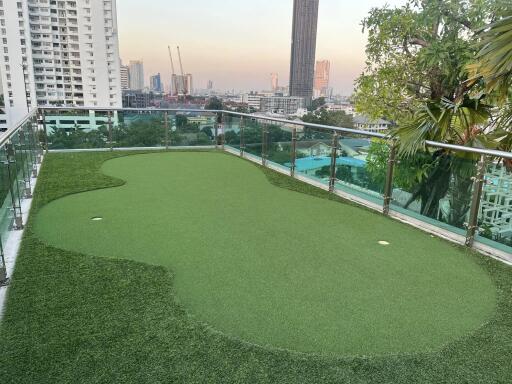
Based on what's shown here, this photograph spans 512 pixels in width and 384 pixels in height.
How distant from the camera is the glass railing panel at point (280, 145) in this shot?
6871 mm

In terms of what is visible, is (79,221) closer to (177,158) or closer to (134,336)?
(134,336)

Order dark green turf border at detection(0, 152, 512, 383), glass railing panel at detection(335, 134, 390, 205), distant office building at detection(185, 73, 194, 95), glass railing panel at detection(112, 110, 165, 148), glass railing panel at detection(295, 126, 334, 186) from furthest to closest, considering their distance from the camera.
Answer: distant office building at detection(185, 73, 194, 95)
glass railing panel at detection(112, 110, 165, 148)
glass railing panel at detection(295, 126, 334, 186)
glass railing panel at detection(335, 134, 390, 205)
dark green turf border at detection(0, 152, 512, 383)

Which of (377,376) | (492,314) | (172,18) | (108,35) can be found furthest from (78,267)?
(108,35)

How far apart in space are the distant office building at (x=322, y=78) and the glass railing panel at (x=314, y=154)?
106 feet

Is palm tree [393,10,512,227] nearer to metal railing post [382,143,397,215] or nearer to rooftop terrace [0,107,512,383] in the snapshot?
rooftop terrace [0,107,512,383]

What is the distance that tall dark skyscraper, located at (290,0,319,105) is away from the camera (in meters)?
28.2

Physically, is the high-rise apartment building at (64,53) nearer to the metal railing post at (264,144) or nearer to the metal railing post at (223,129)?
the metal railing post at (223,129)

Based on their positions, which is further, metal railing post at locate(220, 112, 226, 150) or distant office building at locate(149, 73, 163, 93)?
distant office building at locate(149, 73, 163, 93)

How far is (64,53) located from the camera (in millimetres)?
68438

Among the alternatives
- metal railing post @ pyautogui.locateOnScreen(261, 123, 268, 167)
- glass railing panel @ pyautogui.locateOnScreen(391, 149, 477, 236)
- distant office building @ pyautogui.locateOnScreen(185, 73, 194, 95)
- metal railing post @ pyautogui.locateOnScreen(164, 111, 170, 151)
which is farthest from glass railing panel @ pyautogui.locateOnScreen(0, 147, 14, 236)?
distant office building @ pyautogui.locateOnScreen(185, 73, 194, 95)

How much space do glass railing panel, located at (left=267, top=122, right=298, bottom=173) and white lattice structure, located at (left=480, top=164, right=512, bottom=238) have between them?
138 inches

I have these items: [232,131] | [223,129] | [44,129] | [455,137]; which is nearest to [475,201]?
[455,137]

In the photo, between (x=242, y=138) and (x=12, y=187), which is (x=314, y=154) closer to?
(x=242, y=138)

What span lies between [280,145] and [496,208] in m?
4.18
